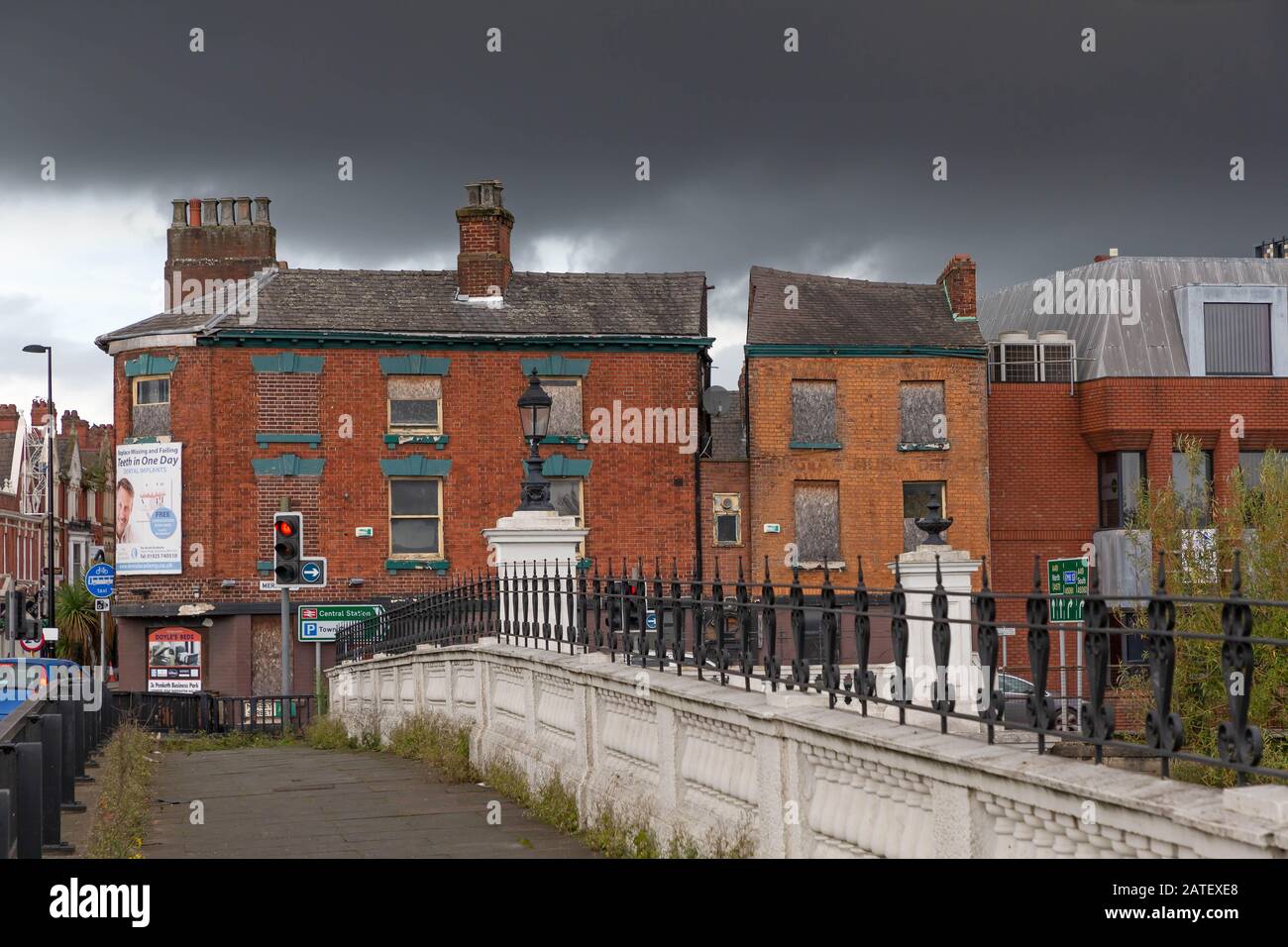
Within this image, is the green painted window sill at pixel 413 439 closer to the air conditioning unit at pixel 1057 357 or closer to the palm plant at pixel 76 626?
the air conditioning unit at pixel 1057 357

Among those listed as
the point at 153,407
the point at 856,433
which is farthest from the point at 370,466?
the point at 856,433

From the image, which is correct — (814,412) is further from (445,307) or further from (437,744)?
(437,744)

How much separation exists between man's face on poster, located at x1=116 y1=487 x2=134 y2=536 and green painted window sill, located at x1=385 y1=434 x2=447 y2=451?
6163 millimetres

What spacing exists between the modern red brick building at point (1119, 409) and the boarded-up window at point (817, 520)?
421cm

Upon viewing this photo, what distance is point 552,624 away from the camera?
15.4m

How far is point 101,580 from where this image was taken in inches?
1368

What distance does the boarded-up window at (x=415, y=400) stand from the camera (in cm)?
3594

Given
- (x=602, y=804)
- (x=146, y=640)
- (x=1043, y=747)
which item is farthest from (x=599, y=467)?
(x=1043, y=747)

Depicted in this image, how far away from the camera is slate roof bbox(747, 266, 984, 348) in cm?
3666

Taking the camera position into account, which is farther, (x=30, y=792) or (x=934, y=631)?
(x=30, y=792)

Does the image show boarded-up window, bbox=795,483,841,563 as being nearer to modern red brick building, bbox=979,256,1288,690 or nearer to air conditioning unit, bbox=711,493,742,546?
air conditioning unit, bbox=711,493,742,546
